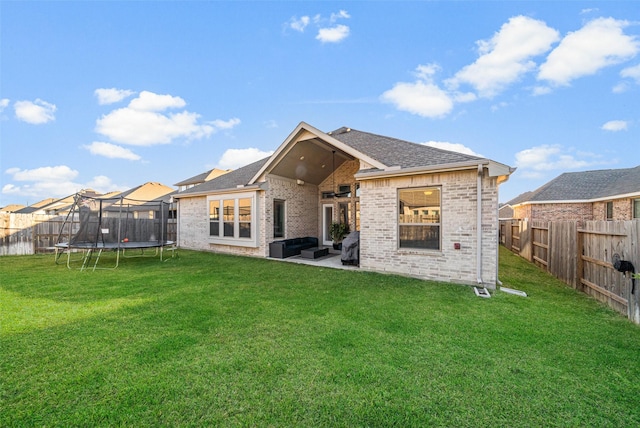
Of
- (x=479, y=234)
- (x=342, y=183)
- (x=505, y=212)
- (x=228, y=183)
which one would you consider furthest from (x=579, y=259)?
(x=505, y=212)

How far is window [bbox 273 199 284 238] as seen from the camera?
10.9 m

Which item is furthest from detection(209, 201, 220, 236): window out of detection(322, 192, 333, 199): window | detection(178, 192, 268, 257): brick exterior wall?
detection(322, 192, 333, 199): window

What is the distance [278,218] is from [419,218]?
601cm

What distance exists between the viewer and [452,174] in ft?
22.0

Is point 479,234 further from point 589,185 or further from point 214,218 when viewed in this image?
point 589,185

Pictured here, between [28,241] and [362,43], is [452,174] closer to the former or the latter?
[362,43]

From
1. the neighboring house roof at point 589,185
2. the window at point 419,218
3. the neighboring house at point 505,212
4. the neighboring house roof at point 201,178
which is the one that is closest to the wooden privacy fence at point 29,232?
the window at point 419,218

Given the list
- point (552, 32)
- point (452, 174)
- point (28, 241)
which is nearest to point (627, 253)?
point (452, 174)

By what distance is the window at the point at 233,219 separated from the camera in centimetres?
1085

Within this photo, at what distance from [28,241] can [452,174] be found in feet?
55.7

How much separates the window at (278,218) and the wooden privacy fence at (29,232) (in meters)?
6.06

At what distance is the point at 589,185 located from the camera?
59.7 feet

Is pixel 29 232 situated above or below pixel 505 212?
below

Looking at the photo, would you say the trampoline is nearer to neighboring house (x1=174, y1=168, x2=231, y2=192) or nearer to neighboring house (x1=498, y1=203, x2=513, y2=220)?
neighboring house (x1=174, y1=168, x2=231, y2=192)
